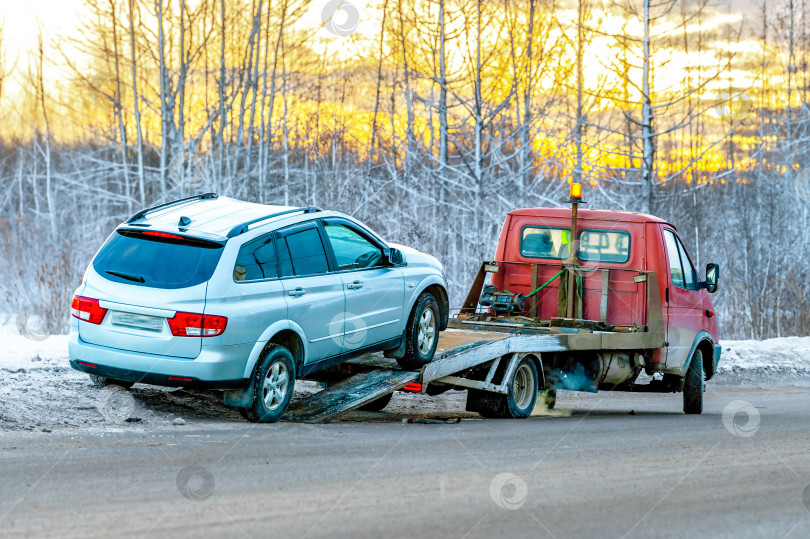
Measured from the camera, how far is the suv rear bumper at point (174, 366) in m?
7.92

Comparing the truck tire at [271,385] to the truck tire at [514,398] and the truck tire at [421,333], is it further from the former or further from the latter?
the truck tire at [514,398]

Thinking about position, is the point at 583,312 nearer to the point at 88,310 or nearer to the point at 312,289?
the point at 312,289

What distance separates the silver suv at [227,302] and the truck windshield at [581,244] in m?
3.27

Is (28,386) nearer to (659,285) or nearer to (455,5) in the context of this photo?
(659,285)

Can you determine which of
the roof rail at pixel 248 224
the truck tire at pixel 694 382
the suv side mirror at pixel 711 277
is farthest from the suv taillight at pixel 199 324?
the suv side mirror at pixel 711 277

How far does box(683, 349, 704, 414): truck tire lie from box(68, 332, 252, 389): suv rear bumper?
6358mm

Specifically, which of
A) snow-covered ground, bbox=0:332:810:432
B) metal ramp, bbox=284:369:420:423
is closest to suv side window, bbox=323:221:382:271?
metal ramp, bbox=284:369:420:423

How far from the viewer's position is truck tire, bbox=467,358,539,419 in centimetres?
1030

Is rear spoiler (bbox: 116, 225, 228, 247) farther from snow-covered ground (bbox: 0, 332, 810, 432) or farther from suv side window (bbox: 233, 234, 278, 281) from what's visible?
snow-covered ground (bbox: 0, 332, 810, 432)

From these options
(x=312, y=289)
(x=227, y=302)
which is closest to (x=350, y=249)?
(x=312, y=289)

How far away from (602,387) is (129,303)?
19.7 feet

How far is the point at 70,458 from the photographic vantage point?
6.87 meters

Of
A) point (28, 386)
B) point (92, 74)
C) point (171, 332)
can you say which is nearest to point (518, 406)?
point (171, 332)

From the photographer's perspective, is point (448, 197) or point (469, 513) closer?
point (469, 513)
